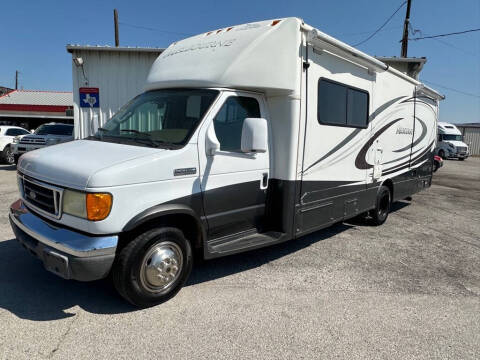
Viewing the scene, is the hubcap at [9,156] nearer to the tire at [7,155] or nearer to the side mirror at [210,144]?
the tire at [7,155]

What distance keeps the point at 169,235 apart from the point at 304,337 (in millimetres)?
1631

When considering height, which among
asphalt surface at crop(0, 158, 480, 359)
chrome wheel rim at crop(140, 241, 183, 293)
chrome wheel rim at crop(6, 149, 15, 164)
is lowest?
asphalt surface at crop(0, 158, 480, 359)

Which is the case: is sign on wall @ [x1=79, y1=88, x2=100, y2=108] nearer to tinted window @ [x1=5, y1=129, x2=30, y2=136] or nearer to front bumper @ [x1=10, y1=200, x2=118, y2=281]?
tinted window @ [x1=5, y1=129, x2=30, y2=136]

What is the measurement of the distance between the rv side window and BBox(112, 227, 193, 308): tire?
104 inches

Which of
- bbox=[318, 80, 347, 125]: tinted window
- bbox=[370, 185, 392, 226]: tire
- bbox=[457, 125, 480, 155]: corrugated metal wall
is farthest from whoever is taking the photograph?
bbox=[457, 125, 480, 155]: corrugated metal wall

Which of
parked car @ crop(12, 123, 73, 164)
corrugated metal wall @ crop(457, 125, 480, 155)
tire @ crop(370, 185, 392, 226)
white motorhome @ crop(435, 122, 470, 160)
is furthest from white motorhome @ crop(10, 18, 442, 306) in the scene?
corrugated metal wall @ crop(457, 125, 480, 155)

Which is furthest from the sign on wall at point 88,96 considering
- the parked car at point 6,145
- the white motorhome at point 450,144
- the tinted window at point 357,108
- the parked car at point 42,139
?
the white motorhome at point 450,144

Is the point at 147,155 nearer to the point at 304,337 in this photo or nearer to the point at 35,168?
the point at 35,168

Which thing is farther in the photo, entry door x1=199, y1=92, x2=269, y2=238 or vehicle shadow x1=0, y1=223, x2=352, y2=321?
entry door x1=199, y1=92, x2=269, y2=238

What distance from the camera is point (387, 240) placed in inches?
245

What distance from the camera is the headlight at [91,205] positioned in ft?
9.96

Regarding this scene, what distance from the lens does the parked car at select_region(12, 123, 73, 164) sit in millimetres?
12969

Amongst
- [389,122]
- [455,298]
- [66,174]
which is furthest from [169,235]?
[389,122]

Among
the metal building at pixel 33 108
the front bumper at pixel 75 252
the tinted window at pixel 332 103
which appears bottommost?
the front bumper at pixel 75 252
